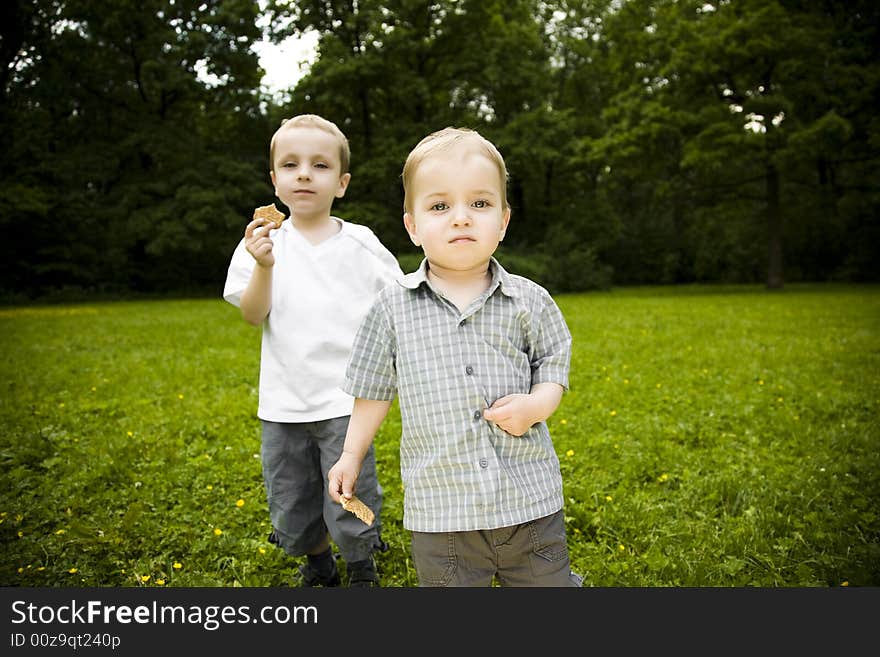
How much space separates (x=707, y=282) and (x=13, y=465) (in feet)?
84.3

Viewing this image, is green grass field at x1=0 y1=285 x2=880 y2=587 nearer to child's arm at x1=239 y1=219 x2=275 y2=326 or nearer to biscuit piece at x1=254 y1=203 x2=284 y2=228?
child's arm at x1=239 y1=219 x2=275 y2=326

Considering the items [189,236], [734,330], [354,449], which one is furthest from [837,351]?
[189,236]

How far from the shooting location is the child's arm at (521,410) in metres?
1.50

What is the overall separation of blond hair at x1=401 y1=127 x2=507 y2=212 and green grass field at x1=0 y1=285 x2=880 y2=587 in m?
1.68

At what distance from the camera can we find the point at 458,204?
1488 millimetres

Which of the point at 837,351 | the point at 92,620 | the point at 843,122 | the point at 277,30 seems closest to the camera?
the point at 92,620

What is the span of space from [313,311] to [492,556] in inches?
39.3

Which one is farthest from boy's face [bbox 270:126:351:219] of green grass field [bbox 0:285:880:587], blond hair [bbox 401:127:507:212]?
green grass field [bbox 0:285:880:587]

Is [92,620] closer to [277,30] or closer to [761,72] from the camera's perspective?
[277,30]

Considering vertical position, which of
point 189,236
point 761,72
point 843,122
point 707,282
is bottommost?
point 707,282

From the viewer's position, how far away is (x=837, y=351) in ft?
24.5

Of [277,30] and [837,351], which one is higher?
[277,30]

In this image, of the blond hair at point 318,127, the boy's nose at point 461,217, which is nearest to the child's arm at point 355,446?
the boy's nose at point 461,217

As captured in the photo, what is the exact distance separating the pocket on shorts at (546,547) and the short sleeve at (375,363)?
47cm
